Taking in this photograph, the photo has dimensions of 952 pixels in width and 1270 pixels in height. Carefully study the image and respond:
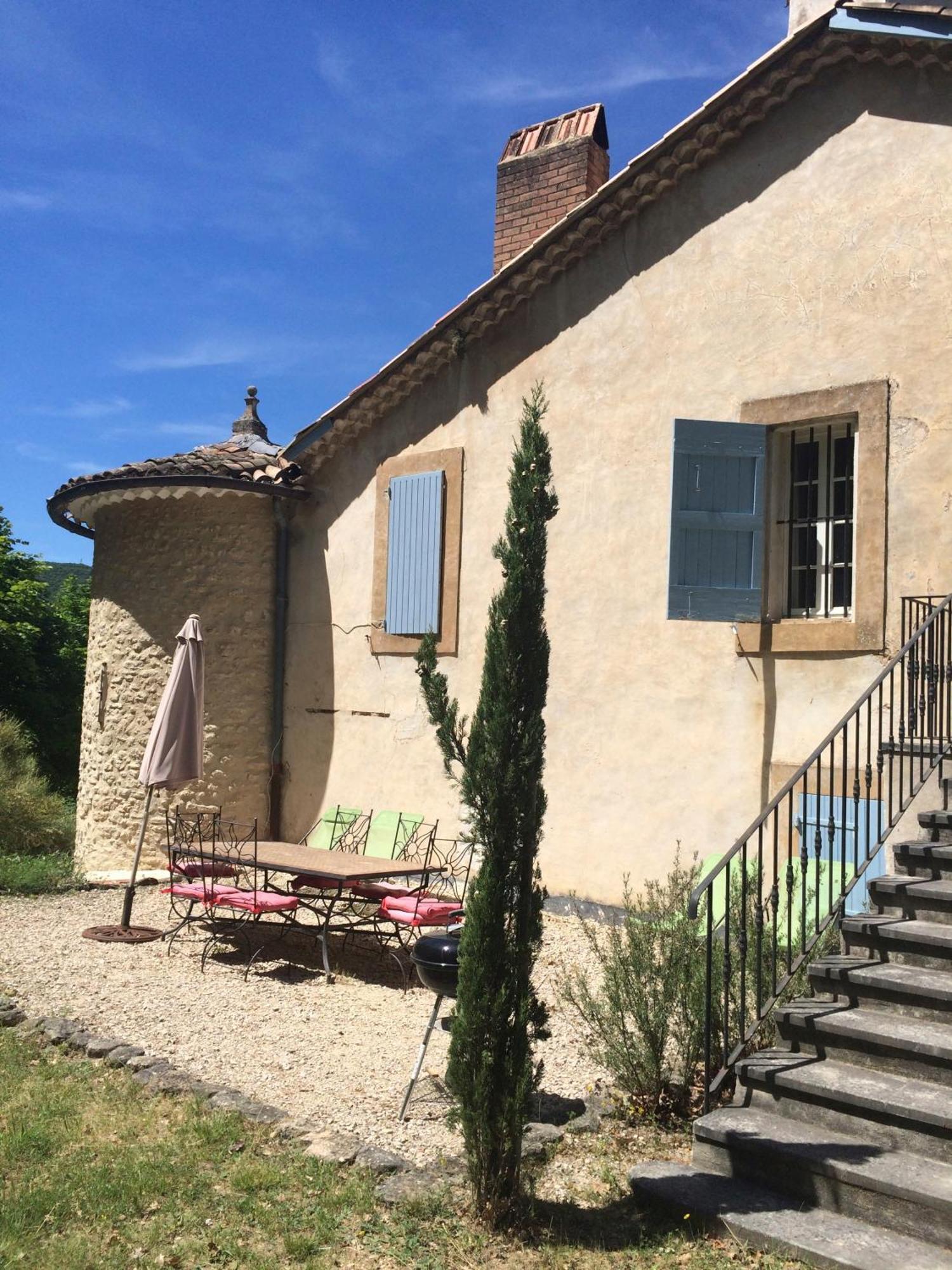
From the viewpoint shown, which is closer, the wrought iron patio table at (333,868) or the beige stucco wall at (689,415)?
the wrought iron patio table at (333,868)

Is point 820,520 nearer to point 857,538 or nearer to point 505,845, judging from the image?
point 857,538

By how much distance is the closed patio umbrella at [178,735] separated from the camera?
340 inches

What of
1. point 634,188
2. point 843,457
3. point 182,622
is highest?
point 634,188

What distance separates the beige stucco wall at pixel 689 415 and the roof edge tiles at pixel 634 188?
0.13m

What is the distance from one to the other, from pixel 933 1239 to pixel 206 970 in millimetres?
5207

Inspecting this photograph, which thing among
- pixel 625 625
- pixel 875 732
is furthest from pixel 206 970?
pixel 875 732

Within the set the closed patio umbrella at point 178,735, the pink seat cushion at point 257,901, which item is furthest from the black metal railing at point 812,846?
the closed patio umbrella at point 178,735

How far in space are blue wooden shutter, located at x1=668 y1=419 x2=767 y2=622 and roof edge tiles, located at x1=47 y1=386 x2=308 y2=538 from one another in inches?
194

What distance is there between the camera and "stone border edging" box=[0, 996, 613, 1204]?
4.15 metres

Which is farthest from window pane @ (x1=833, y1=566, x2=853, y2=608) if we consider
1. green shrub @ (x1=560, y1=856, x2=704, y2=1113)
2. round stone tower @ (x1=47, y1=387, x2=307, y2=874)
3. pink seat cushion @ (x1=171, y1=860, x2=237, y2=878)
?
round stone tower @ (x1=47, y1=387, x2=307, y2=874)

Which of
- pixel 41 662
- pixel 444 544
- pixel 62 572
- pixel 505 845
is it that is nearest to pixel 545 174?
pixel 444 544

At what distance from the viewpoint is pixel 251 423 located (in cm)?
1425

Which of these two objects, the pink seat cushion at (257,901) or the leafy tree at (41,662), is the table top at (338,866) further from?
the leafy tree at (41,662)

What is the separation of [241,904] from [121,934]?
55.1 inches
